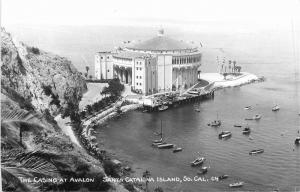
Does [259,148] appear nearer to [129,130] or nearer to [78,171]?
[129,130]

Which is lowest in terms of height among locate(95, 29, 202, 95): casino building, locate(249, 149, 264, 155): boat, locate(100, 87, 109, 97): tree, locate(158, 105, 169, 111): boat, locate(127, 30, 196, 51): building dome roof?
locate(158, 105, 169, 111): boat

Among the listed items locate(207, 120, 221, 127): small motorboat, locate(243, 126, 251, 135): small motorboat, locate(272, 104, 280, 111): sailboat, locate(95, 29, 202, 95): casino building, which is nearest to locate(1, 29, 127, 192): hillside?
locate(207, 120, 221, 127): small motorboat

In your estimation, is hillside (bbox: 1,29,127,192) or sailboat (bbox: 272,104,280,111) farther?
sailboat (bbox: 272,104,280,111)

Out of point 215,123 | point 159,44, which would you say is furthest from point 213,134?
point 159,44

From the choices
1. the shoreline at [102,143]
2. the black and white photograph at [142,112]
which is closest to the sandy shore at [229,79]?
the black and white photograph at [142,112]

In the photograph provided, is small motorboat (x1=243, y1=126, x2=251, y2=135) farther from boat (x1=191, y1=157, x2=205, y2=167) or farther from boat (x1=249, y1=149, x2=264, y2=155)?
boat (x1=191, y1=157, x2=205, y2=167)

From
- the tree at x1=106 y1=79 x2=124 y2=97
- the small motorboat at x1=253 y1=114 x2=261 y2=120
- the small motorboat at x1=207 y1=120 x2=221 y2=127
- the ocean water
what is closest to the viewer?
the ocean water

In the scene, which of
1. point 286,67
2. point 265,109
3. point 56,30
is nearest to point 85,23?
point 56,30
